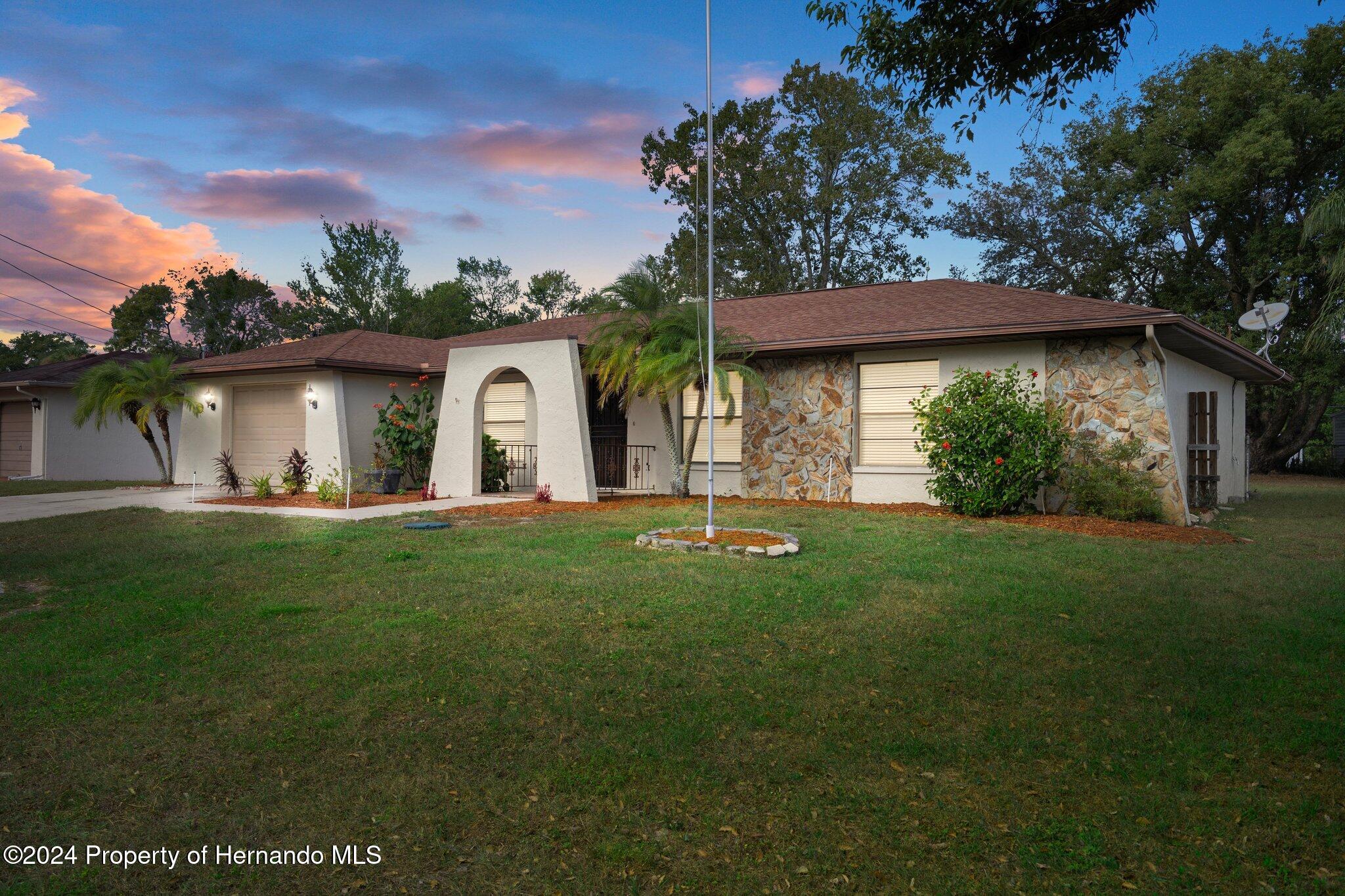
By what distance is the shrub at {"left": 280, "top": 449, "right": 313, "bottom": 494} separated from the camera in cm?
1464

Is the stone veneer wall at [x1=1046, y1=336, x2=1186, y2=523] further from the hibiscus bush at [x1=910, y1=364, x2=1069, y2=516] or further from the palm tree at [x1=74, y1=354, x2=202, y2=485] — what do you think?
the palm tree at [x1=74, y1=354, x2=202, y2=485]

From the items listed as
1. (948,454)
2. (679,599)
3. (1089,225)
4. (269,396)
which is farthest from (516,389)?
(1089,225)

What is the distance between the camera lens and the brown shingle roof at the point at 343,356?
15125 mm

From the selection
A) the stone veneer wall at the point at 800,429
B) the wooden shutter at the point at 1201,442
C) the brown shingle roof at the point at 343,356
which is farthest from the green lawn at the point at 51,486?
the wooden shutter at the point at 1201,442

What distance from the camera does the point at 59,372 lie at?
21.5 meters

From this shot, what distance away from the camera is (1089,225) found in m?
27.8

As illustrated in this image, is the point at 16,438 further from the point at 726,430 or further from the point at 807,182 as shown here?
the point at 807,182

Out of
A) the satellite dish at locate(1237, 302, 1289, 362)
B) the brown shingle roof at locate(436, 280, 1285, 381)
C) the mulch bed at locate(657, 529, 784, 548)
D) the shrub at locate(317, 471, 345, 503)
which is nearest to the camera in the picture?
the mulch bed at locate(657, 529, 784, 548)

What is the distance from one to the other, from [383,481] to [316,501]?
1.49 meters

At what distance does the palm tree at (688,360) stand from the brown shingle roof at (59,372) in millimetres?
15662

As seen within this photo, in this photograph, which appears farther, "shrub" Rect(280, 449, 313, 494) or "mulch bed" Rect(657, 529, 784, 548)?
"shrub" Rect(280, 449, 313, 494)

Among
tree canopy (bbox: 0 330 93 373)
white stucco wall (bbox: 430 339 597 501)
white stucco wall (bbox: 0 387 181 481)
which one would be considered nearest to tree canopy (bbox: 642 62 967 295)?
white stucco wall (bbox: 430 339 597 501)

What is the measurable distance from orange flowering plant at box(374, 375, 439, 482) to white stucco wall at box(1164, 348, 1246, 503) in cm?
1253

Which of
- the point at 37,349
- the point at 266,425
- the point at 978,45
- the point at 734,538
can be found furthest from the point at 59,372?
the point at 37,349
